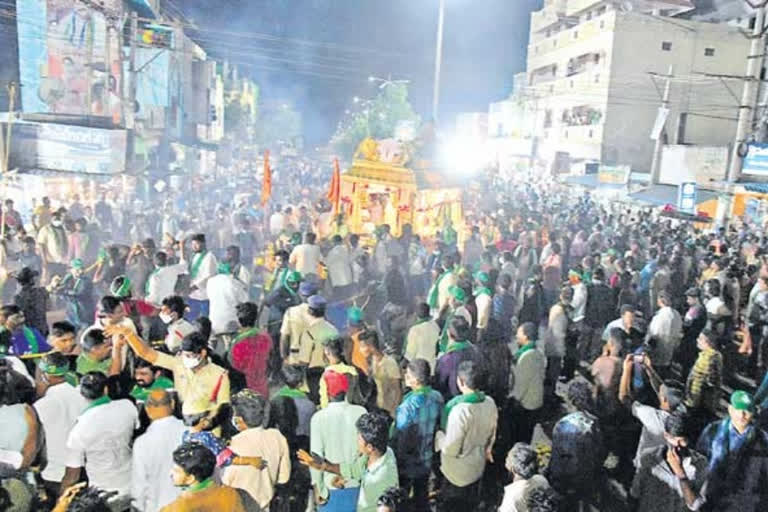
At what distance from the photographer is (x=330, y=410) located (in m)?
4.35

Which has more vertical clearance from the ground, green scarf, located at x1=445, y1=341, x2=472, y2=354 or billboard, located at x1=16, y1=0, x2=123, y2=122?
billboard, located at x1=16, y1=0, x2=123, y2=122

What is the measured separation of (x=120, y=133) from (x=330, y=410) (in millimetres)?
17402

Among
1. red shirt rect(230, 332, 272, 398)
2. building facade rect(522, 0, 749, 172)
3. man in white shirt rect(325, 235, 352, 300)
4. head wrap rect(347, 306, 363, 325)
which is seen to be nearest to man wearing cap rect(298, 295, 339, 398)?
head wrap rect(347, 306, 363, 325)

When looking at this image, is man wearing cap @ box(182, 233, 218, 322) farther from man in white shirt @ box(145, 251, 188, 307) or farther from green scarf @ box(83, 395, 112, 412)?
green scarf @ box(83, 395, 112, 412)

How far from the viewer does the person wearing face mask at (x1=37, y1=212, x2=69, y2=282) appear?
34.7 feet

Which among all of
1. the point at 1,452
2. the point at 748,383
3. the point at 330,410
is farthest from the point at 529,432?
the point at 748,383

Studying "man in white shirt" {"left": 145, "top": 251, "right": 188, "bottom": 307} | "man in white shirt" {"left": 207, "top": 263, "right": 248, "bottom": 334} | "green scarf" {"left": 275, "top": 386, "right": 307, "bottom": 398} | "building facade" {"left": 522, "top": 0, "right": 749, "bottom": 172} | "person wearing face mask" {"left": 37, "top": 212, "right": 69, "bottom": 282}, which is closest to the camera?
"green scarf" {"left": 275, "top": 386, "right": 307, "bottom": 398}

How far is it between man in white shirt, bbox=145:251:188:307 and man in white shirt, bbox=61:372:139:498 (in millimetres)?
3888

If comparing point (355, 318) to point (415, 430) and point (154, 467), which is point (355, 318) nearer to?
point (415, 430)

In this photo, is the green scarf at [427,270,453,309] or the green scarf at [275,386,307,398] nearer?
the green scarf at [275,386,307,398]

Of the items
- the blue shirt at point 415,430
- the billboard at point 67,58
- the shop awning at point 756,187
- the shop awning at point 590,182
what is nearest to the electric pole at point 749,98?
the shop awning at point 756,187

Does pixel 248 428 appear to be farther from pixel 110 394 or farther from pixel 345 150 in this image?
pixel 345 150

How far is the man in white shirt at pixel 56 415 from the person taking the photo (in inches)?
168

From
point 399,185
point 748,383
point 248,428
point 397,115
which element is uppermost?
point 397,115
